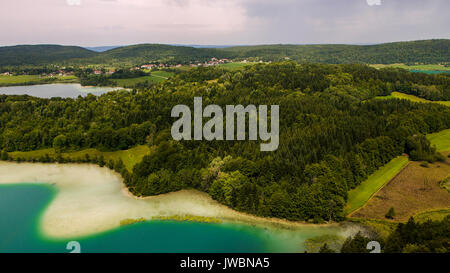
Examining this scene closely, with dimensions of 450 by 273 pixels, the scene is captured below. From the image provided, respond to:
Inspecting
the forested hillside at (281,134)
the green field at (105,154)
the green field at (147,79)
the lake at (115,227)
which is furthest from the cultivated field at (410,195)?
the green field at (147,79)

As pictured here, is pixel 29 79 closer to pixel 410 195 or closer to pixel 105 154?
pixel 105 154

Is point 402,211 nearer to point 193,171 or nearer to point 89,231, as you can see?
point 193,171

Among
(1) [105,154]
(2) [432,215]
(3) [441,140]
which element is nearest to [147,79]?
(1) [105,154]

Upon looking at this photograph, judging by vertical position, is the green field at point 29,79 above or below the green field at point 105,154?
above

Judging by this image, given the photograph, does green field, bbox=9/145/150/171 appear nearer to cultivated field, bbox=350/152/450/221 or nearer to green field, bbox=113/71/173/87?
cultivated field, bbox=350/152/450/221

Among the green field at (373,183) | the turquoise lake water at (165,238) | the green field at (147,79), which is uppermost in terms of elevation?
the green field at (147,79)

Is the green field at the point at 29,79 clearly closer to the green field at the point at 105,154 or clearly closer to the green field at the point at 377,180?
the green field at the point at 105,154

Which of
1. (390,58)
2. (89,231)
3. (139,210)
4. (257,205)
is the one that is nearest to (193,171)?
(139,210)
